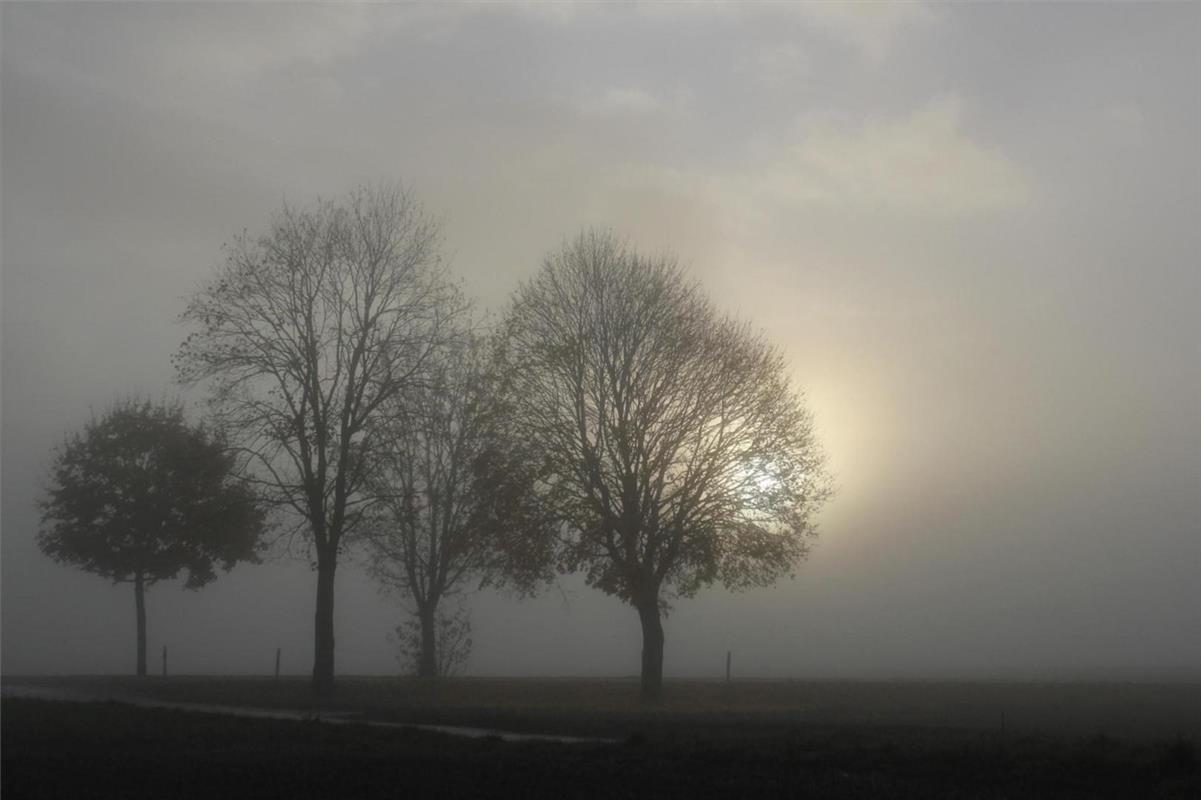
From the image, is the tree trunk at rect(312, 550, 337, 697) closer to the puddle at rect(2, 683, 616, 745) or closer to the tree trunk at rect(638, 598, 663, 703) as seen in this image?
the puddle at rect(2, 683, 616, 745)

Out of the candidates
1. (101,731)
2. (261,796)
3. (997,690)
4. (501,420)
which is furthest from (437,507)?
(261,796)

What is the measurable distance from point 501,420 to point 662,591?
9.00 m

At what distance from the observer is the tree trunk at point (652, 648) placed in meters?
42.7

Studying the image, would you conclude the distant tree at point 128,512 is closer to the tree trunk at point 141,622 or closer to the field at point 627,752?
the tree trunk at point 141,622

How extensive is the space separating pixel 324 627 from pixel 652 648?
38.3 feet

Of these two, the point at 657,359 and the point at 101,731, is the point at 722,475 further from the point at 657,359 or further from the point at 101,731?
the point at 101,731

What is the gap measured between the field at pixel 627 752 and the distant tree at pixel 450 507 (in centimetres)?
763

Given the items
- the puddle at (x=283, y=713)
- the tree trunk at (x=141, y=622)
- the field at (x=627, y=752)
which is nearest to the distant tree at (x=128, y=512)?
the tree trunk at (x=141, y=622)

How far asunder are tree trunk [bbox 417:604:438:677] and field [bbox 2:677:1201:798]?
16472 mm

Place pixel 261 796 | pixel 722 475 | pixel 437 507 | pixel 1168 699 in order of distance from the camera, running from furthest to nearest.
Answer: pixel 437 507 < pixel 722 475 < pixel 1168 699 < pixel 261 796

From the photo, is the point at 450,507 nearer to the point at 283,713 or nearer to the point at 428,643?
the point at 428,643

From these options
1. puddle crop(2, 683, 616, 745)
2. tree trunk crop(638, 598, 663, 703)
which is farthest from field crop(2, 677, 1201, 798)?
tree trunk crop(638, 598, 663, 703)

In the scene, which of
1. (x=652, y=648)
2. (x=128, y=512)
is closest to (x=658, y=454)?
(x=652, y=648)

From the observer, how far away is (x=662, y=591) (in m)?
45.8
